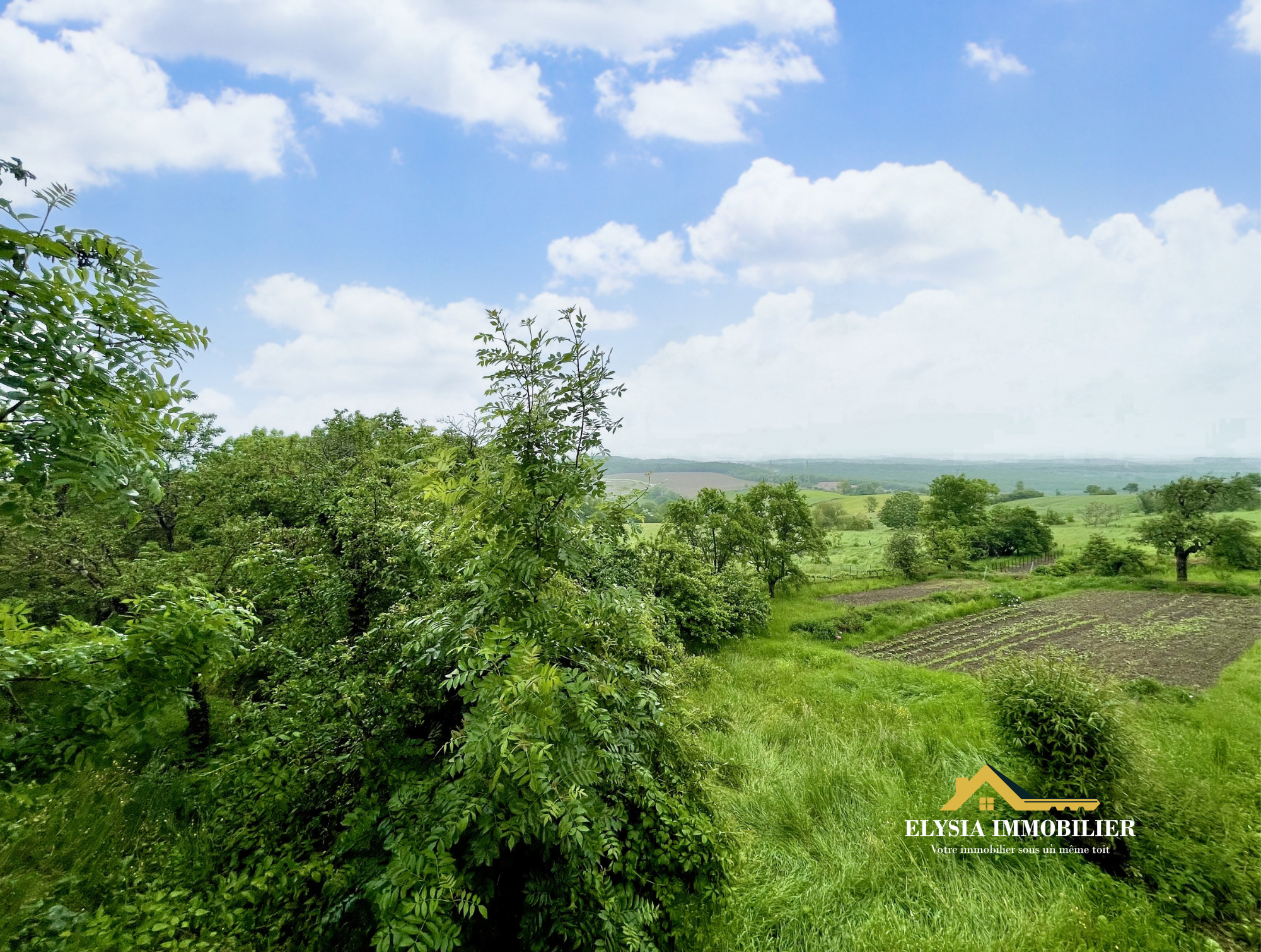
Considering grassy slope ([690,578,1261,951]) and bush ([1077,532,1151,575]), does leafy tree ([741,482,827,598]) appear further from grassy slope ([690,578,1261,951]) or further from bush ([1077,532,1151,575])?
bush ([1077,532,1151,575])

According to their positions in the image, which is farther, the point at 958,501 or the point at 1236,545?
the point at 958,501

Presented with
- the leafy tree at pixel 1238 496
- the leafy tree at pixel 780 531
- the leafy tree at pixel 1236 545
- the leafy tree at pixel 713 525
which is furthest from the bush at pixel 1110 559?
the leafy tree at pixel 713 525

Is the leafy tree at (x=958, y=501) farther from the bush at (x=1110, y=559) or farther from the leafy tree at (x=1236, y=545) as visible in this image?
the leafy tree at (x=1236, y=545)

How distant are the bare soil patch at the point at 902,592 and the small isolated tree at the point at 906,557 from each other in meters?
1.09

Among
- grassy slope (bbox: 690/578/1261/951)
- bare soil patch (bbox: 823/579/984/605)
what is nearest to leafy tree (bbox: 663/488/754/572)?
bare soil patch (bbox: 823/579/984/605)

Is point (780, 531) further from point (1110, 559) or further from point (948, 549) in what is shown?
point (1110, 559)

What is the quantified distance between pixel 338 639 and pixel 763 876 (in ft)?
19.5

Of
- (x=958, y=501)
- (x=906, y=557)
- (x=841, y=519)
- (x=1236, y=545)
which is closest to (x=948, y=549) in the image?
(x=906, y=557)

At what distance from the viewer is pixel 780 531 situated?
81.9 feet

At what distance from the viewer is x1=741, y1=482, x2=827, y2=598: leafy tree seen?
24344 mm

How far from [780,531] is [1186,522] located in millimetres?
25195

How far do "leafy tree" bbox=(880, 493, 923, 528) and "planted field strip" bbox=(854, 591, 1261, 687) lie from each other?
25.3 meters

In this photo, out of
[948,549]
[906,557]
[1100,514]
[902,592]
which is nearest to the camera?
[902,592]

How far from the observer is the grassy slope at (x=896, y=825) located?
4.95 metres
